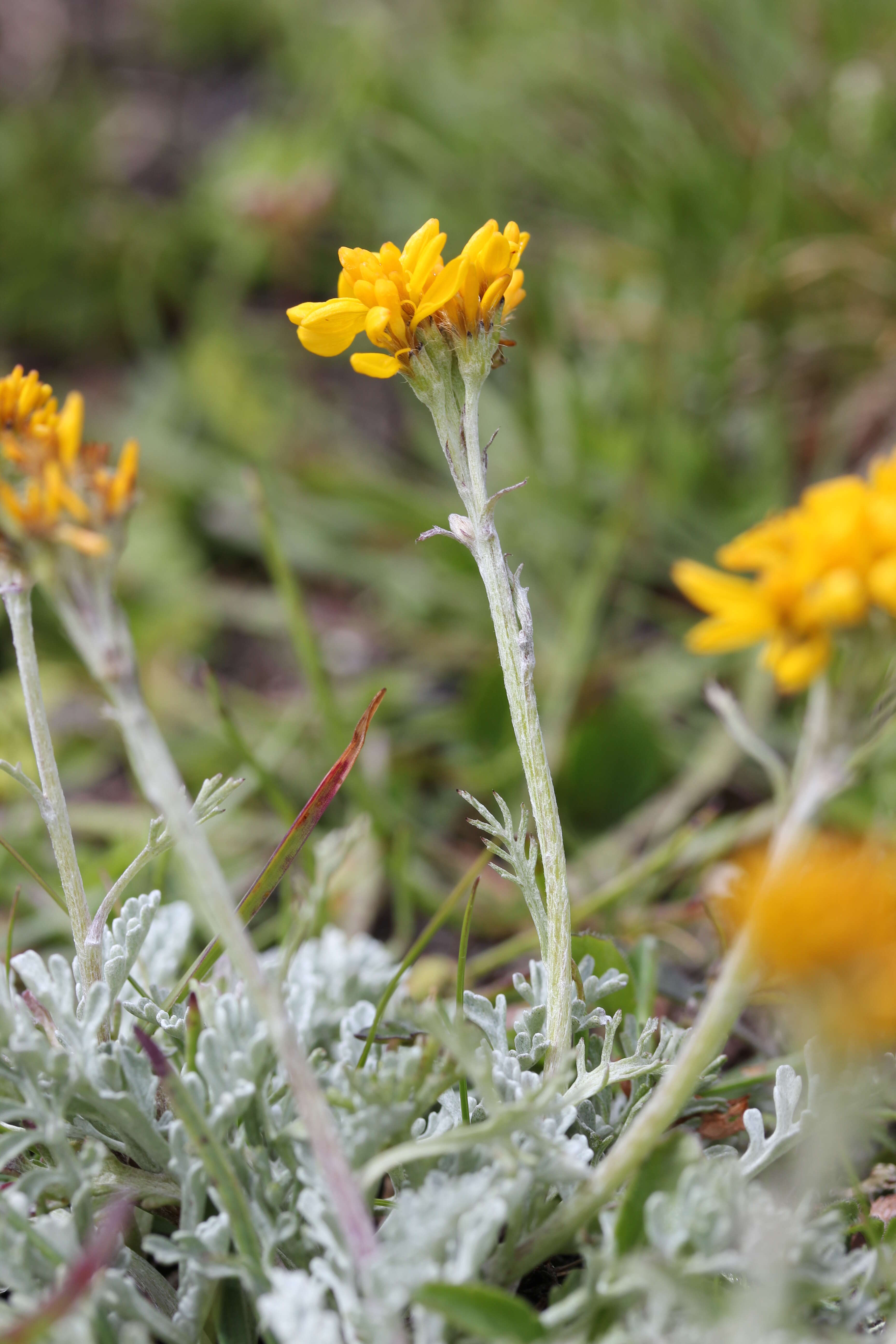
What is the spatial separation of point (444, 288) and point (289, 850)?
0.63m

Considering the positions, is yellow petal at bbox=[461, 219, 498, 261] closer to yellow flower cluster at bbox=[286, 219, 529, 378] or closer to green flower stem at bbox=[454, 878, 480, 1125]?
yellow flower cluster at bbox=[286, 219, 529, 378]

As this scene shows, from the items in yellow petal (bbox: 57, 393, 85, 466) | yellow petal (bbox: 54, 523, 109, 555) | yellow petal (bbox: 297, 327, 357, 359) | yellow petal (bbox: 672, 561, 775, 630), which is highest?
yellow petal (bbox: 297, 327, 357, 359)

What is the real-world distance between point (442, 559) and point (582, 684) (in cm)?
51

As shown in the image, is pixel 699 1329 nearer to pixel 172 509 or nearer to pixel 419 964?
pixel 419 964

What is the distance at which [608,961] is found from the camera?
4.10 feet

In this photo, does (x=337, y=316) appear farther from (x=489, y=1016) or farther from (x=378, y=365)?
(x=489, y=1016)

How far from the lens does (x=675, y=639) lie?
248 centimetres

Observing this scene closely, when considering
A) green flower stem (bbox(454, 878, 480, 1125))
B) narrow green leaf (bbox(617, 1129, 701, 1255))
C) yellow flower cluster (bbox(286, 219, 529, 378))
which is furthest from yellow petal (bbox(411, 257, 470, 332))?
narrow green leaf (bbox(617, 1129, 701, 1255))

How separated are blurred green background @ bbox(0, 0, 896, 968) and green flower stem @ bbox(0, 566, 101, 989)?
390 mm

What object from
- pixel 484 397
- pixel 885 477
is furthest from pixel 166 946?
pixel 484 397

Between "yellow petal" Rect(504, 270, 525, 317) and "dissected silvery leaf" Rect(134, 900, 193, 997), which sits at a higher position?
"yellow petal" Rect(504, 270, 525, 317)

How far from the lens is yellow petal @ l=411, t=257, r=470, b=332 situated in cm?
94

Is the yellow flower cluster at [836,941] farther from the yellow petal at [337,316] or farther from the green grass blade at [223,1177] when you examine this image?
the yellow petal at [337,316]

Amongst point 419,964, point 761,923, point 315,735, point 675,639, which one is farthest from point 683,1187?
point 675,639
